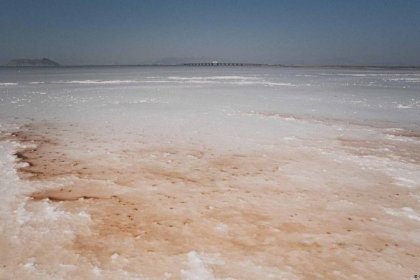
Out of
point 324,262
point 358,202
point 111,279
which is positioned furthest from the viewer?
point 358,202

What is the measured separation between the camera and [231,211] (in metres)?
4.48

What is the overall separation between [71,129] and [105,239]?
21.1ft

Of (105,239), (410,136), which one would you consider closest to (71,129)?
(105,239)

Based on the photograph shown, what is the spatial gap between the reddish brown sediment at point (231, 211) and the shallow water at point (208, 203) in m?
0.02

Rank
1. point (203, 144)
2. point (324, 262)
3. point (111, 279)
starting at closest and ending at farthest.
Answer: point (111, 279)
point (324, 262)
point (203, 144)

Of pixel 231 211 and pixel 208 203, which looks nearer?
pixel 231 211

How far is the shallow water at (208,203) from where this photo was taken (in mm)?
3336

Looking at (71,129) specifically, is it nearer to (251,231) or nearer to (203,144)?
(203,144)

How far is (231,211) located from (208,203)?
0.39 meters

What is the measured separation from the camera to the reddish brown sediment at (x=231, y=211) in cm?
338

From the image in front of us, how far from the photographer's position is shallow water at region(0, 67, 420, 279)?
131 inches

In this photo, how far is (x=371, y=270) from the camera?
324cm

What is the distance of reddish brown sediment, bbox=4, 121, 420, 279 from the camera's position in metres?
3.38

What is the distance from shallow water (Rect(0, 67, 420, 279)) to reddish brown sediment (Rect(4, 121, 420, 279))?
0.02 m
